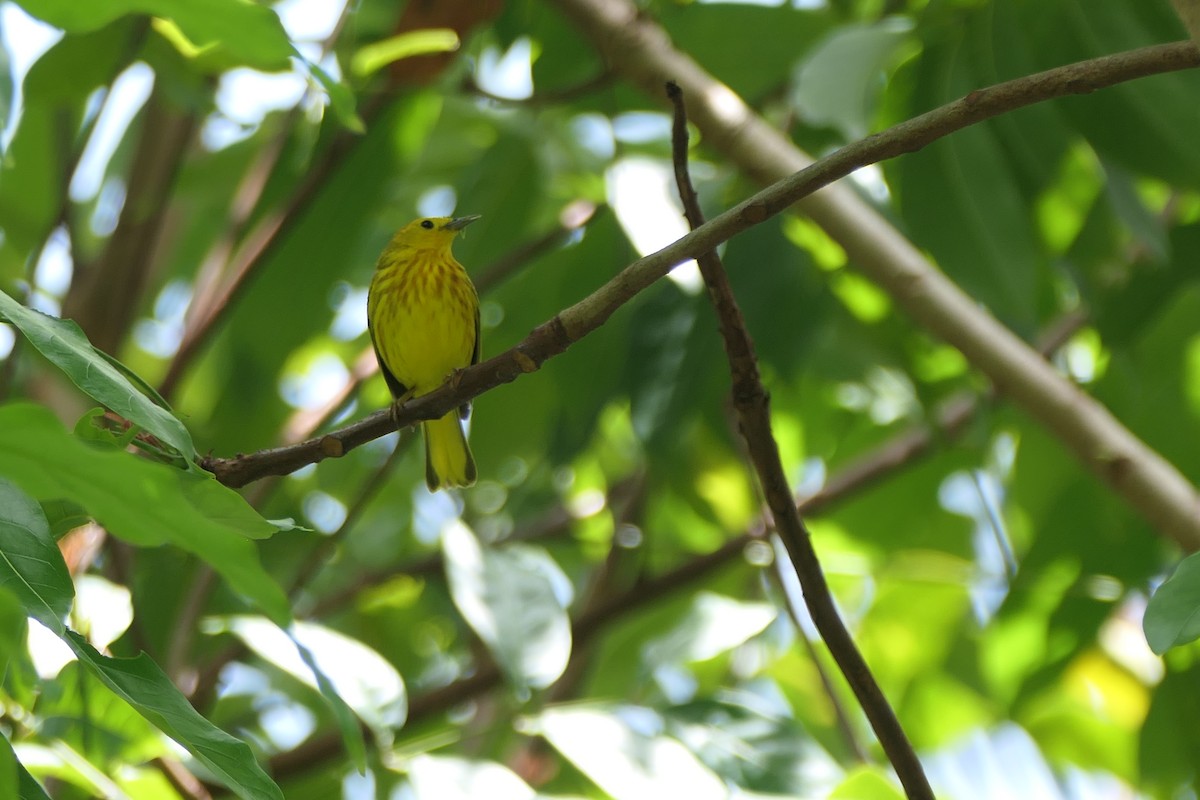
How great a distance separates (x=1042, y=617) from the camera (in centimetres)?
331

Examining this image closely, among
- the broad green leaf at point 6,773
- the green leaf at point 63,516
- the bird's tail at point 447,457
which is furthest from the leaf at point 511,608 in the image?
the broad green leaf at point 6,773

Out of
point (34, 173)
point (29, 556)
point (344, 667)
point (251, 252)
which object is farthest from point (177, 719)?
point (34, 173)

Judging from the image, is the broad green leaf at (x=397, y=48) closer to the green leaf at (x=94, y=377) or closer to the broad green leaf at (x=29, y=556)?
the green leaf at (x=94, y=377)

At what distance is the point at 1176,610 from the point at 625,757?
1440 millimetres

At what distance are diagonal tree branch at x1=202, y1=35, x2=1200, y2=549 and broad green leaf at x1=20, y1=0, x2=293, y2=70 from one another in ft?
1.78

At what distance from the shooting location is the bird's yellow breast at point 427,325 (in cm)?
406

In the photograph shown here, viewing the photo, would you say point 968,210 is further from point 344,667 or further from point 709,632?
point 344,667

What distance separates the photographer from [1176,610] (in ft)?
4.20

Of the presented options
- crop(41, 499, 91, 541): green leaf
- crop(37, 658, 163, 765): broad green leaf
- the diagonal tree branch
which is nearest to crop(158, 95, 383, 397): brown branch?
the diagonal tree branch

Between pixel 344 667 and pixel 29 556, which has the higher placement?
pixel 344 667

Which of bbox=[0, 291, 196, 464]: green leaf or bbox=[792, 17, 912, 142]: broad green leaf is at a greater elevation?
bbox=[792, 17, 912, 142]: broad green leaf

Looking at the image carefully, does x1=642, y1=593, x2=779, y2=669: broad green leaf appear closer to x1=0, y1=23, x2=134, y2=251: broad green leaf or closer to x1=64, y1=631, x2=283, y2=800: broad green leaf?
x1=64, y1=631, x2=283, y2=800: broad green leaf

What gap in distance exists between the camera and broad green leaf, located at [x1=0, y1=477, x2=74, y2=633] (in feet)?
4.33

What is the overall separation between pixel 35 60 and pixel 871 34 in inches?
85.2
